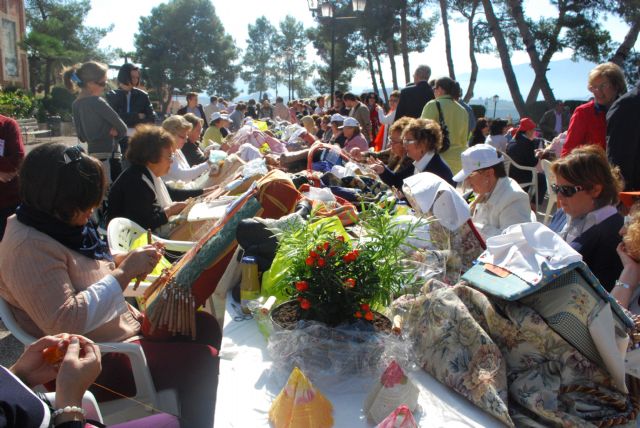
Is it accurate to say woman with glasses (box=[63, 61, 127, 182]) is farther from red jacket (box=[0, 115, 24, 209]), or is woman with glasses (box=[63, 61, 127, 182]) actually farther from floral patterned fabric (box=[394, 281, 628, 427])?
floral patterned fabric (box=[394, 281, 628, 427])

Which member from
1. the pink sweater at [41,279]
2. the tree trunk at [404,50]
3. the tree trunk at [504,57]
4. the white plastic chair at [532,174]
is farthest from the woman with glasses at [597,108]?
the tree trunk at [404,50]

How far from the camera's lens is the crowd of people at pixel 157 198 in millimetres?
1853

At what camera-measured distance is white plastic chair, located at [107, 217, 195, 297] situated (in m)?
2.91

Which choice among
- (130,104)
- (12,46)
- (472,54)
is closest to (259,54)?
(12,46)

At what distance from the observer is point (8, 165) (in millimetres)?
3652

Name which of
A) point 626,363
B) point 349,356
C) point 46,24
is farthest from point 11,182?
point 46,24

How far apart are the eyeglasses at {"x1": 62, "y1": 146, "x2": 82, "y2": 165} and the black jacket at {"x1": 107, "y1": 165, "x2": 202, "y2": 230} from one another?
155 cm

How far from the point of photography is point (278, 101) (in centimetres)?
1590

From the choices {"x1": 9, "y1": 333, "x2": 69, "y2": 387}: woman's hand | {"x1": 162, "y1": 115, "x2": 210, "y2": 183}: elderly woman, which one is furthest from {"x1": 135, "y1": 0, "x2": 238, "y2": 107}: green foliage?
{"x1": 9, "y1": 333, "x2": 69, "y2": 387}: woman's hand

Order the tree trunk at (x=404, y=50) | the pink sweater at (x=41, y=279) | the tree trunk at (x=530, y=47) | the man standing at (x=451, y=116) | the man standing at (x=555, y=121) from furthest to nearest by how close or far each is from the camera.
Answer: the tree trunk at (x=404, y=50) < the tree trunk at (x=530, y=47) < the man standing at (x=555, y=121) < the man standing at (x=451, y=116) < the pink sweater at (x=41, y=279)

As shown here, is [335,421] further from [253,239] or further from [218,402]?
[253,239]

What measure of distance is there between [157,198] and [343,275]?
8.23ft

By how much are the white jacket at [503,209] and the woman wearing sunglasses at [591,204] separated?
484mm

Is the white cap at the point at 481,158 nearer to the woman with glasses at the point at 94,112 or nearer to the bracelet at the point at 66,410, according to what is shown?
the bracelet at the point at 66,410
